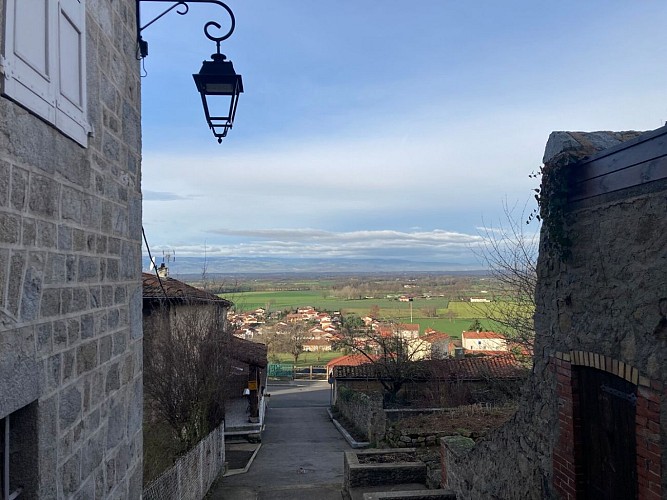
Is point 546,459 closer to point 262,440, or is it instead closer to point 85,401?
point 85,401

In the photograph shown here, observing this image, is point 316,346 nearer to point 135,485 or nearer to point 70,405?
point 135,485

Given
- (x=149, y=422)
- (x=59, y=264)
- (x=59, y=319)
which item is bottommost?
(x=149, y=422)

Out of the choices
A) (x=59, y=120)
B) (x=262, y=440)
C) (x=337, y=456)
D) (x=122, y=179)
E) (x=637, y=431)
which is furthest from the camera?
(x=262, y=440)

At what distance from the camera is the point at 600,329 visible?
3684 mm

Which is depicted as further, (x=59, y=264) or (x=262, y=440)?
(x=262, y=440)

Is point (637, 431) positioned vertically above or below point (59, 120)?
below

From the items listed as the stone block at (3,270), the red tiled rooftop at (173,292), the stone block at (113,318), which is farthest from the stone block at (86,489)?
the red tiled rooftop at (173,292)

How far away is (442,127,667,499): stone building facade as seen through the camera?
314 centimetres

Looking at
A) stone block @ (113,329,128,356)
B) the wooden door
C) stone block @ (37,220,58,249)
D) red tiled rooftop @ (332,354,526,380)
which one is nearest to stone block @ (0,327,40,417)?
stone block @ (37,220,58,249)

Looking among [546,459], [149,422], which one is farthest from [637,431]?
[149,422]

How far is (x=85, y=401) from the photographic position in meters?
2.90

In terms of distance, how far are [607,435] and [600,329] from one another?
2.34ft

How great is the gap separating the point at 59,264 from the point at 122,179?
117 centimetres

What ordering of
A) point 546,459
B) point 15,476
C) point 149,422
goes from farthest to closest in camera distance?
point 149,422 < point 546,459 < point 15,476
